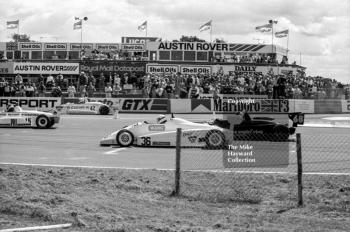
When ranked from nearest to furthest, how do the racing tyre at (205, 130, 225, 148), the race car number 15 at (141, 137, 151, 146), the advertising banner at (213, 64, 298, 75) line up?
the racing tyre at (205, 130, 225, 148)
the race car number 15 at (141, 137, 151, 146)
the advertising banner at (213, 64, 298, 75)

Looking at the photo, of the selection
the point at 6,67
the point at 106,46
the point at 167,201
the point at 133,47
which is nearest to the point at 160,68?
the point at 133,47

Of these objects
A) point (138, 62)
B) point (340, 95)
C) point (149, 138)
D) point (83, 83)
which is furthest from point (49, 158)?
point (138, 62)

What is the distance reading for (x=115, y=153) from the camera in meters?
15.2

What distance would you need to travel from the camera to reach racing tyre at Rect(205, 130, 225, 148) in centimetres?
1584

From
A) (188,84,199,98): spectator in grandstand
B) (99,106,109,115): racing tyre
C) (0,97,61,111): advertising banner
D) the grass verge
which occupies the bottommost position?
the grass verge

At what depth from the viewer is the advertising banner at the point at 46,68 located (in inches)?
1838

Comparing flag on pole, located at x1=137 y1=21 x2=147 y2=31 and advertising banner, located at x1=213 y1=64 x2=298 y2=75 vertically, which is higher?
→ flag on pole, located at x1=137 y1=21 x2=147 y2=31

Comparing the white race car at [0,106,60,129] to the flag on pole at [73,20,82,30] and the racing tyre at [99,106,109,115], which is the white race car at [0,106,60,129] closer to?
the racing tyre at [99,106,109,115]

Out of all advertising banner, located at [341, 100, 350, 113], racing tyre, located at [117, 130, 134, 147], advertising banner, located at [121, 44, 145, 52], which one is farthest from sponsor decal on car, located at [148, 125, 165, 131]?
advertising banner, located at [121, 44, 145, 52]

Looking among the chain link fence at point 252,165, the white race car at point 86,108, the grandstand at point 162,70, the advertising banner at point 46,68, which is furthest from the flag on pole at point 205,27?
the chain link fence at point 252,165

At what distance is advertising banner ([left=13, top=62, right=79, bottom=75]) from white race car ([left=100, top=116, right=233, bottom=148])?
101ft

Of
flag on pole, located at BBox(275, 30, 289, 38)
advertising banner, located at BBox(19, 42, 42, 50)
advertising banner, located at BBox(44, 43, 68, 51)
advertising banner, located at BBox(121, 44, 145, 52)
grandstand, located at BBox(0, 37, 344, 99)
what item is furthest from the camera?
advertising banner, located at BBox(44, 43, 68, 51)

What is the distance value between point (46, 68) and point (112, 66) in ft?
18.7

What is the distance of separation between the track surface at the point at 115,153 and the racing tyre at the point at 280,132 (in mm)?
432
